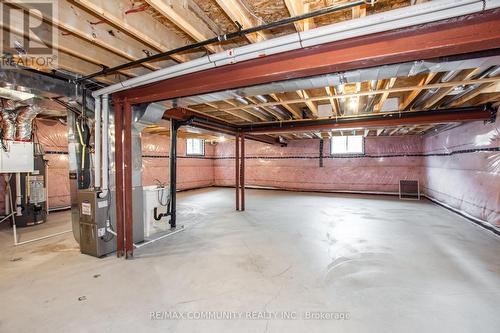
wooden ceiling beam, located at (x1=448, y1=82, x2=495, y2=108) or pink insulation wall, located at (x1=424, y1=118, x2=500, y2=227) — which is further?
pink insulation wall, located at (x1=424, y1=118, x2=500, y2=227)

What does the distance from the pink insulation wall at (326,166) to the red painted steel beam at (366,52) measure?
7012 mm

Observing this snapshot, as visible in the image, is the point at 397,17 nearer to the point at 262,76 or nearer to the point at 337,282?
the point at 262,76

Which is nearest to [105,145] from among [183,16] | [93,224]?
[93,224]

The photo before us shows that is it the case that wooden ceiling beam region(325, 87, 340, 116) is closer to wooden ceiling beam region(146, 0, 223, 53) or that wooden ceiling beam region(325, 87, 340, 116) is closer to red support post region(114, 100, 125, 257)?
wooden ceiling beam region(146, 0, 223, 53)

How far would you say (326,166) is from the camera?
329 inches

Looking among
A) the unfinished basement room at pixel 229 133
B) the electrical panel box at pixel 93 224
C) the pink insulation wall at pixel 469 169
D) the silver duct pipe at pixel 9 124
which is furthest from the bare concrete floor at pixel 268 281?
the silver duct pipe at pixel 9 124

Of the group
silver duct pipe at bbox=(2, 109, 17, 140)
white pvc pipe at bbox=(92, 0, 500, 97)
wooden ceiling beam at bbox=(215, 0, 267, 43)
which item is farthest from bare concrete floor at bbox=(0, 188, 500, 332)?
wooden ceiling beam at bbox=(215, 0, 267, 43)

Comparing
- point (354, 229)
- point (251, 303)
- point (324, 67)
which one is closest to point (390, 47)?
point (324, 67)

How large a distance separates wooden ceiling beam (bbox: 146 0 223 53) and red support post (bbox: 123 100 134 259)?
1.37 m

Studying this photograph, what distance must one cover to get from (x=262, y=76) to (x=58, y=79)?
2.31 metres

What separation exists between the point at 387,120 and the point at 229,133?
10.5ft

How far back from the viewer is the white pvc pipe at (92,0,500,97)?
1.16 m

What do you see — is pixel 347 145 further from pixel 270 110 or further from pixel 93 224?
pixel 93 224

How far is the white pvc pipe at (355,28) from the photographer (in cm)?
116
